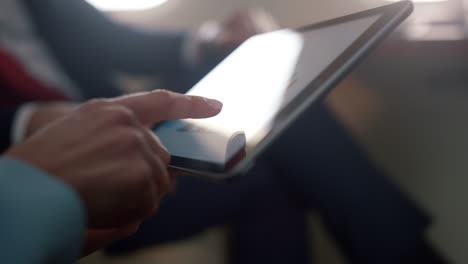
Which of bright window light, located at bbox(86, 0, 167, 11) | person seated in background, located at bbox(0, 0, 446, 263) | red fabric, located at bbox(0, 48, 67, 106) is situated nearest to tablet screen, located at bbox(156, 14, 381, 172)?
person seated in background, located at bbox(0, 0, 446, 263)

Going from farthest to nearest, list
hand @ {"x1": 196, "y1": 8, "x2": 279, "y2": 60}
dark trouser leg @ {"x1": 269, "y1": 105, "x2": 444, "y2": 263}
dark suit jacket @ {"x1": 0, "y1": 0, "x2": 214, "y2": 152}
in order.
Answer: dark suit jacket @ {"x1": 0, "y1": 0, "x2": 214, "y2": 152}
hand @ {"x1": 196, "y1": 8, "x2": 279, "y2": 60}
dark trouser leg @ {"x1": 269, "y1": 105, "x2": 444, "y2": 263}

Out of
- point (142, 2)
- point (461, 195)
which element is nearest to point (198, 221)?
point (461, 195)

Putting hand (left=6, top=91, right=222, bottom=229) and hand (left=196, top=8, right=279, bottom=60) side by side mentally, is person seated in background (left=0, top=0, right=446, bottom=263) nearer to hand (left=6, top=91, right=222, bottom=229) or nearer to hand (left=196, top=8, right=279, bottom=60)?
hand (left=196, top=8, right=279, bottom=60)

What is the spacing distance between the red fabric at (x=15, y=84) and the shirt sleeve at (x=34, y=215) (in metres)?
0.43

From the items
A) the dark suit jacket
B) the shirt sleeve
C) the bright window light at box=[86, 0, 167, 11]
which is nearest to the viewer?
the shirt sleeve

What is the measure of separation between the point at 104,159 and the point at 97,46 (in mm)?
669

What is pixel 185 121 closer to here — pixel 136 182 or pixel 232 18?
pixel 136 182

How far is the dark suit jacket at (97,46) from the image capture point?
693 millimetres

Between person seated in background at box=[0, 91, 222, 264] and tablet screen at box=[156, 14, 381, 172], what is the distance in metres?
0.03

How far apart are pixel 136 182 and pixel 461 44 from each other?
1.45 ft

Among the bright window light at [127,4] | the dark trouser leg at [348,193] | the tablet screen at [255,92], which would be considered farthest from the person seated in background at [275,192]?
the bright window light at [127,4]

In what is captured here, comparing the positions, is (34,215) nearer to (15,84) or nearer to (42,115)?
(42,115)

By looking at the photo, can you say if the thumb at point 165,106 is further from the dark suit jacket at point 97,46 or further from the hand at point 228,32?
the dark suit jacket at point 97,46

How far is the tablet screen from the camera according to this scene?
193 mm
